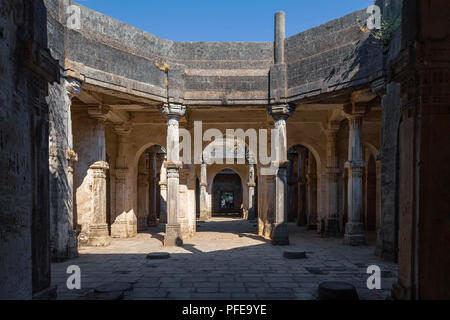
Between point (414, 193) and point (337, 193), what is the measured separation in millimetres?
10132

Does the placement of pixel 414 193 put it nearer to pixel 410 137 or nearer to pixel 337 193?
pixel 410 137

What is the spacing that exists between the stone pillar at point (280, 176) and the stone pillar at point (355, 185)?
217 cm

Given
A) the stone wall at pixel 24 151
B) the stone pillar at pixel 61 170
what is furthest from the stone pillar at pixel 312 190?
the stone wall at pixel 24 151

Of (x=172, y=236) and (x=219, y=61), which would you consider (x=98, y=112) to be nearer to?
(x=219, y=61)

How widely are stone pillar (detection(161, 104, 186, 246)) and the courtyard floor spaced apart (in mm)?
531

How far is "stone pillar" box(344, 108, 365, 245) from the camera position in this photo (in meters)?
10.6

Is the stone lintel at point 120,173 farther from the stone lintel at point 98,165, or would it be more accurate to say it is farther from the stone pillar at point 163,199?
the stone pillar at point 163,199

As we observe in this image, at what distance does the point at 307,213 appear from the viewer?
16797 mm

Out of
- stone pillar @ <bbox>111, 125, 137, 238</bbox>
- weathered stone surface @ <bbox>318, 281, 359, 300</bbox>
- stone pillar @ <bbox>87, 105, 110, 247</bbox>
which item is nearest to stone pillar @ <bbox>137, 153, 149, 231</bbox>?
stone pillar @ <bbox>111, 125, 137, 238</bbox>

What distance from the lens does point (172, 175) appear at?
10633mm

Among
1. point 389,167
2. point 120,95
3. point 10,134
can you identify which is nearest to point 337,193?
point 389,167

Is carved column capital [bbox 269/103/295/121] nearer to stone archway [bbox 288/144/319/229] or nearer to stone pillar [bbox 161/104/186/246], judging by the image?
stone pillar [bbox 161/104/186/246]

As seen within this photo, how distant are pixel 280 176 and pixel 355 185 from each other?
8.56 feet

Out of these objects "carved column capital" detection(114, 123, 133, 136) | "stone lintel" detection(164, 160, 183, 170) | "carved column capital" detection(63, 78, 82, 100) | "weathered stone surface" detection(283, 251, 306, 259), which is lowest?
"weathered stone surface" detection(283, 251, 306, 259)
